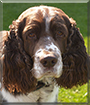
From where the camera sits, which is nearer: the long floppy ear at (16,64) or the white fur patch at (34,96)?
the long floppy ear at (16,64)

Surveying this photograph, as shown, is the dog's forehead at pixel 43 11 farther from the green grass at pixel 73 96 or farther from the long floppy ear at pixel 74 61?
the green grass at pixel 73 96

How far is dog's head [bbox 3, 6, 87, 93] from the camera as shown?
89.4 inches

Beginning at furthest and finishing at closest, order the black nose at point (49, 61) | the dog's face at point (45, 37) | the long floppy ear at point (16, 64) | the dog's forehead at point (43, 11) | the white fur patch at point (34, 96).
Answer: the white fur patch at point (34, 96)
the long floppy ear at point (16, 64)
the dog's forehead at point (43, 11)
the dog's face at point (45, 37)
the black nose at point (49, 61)

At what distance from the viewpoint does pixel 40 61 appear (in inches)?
85.9

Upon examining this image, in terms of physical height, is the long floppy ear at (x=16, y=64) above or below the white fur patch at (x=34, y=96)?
above

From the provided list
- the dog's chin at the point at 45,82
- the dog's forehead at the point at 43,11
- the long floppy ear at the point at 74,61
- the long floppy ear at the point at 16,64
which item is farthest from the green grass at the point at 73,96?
the dog's forehead at the point at 43,11

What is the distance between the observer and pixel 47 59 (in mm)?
2109

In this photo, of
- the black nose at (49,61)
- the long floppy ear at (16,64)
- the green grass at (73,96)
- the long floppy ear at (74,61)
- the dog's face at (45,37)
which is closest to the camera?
the black nose at (49,61)

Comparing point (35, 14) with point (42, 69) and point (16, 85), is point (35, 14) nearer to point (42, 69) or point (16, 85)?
point (42, 69)

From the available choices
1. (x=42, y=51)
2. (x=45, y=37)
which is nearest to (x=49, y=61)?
(x=42, y=51)

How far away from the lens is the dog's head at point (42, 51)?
227cm

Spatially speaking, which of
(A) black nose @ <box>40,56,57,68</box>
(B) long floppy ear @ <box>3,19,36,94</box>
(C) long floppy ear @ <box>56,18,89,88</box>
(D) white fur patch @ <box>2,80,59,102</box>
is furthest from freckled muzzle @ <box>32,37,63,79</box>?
(D) white fur patch @ <box>2,80,59,102</box>

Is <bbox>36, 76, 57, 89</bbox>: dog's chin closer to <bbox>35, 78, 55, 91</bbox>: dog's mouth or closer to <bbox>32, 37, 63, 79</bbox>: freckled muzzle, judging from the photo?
<bbox>35, 78, 55, 91</bbox>: dog's mouth

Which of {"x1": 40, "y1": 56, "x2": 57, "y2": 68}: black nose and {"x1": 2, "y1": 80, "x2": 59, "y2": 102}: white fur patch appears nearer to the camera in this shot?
{"x1": 40, "y1": 56, "x2": 57, "y2": 68}: black nose
